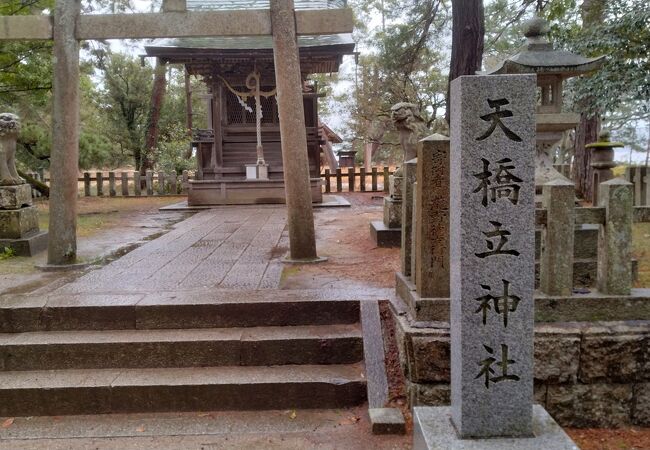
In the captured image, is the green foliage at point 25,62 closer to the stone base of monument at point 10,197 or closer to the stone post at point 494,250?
the stone base of monument at point 10,197

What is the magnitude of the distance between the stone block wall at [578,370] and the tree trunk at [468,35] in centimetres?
583

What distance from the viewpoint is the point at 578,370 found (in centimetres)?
349

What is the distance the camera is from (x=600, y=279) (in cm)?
361

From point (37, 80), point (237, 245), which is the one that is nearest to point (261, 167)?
point (37, 80)

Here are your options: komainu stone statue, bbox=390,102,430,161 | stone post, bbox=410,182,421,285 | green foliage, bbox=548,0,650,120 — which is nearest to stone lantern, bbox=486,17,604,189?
komainu stone statue, bbox=390,102,430,161

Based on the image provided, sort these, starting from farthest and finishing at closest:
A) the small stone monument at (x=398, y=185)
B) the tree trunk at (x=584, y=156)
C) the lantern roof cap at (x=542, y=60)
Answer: the tree trunk at (x=584, y=156) < the small stone monument at (x=398, y=185) < the lantern roof cap at (x=542, y=60)

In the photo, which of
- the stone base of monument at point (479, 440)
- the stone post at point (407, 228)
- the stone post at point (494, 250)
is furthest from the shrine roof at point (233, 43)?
the stone base of monument at point (479, 440)

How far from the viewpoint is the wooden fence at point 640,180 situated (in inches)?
417

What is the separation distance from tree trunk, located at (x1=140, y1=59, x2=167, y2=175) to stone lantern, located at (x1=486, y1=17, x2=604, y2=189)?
1670 cm

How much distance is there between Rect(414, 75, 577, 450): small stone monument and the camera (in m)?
2.50

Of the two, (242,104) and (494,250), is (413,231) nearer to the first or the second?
(494,250)

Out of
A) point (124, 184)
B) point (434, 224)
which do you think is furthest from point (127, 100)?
point (434, 224)

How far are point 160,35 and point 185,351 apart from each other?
149 inches

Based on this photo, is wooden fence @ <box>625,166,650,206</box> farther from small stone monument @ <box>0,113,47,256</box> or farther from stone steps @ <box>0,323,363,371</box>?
small stone monument @ <box>0,113,47,256</box>
